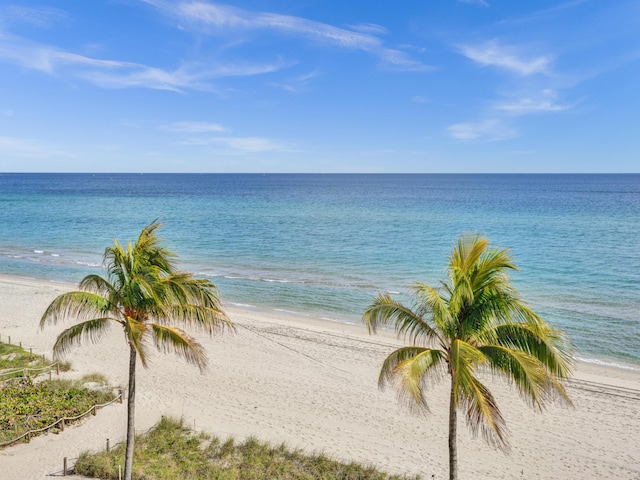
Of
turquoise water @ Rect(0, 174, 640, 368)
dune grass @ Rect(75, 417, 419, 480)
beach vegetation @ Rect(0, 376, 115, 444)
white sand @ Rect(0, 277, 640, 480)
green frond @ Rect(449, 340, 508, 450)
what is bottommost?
white sand @ Rect(0, 277, 640, 480)

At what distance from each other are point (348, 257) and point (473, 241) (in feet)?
116

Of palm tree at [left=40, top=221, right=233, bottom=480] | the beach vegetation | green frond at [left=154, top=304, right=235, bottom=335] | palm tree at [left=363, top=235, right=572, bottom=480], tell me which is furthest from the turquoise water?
the beach vegetation

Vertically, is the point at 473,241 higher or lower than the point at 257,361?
higher

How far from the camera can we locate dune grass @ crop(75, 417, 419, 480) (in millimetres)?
10922

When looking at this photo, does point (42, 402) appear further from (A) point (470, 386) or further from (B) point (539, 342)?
(B) point (539, 342)

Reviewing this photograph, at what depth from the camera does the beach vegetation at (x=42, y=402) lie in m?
12.8

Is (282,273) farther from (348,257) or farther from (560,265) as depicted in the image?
(560,265)

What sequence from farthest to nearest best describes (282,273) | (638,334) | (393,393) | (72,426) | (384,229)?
(384,229) < (282,273) < (638,334) < (393,393) < (72,426)

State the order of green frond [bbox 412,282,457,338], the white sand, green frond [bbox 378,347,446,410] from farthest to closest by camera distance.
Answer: the white sand < green frond [bbox 412,282,457,338] < green frond [bbox 378,347,446,410]

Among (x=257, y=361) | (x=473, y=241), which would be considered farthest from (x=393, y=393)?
(x=473, y=241)

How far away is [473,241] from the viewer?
799 centimetres

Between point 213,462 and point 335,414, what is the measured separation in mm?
4811

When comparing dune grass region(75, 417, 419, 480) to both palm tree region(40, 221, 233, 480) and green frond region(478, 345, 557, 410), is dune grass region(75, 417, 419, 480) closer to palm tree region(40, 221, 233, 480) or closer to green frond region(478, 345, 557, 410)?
palm tree region(40, 221, 233, 480)

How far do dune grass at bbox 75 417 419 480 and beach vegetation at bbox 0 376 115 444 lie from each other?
95.6 inches
